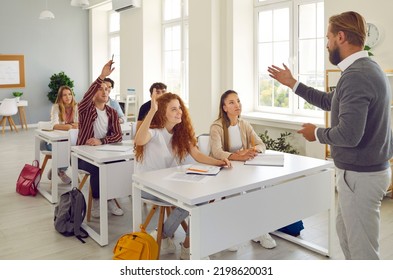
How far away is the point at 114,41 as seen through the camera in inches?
409

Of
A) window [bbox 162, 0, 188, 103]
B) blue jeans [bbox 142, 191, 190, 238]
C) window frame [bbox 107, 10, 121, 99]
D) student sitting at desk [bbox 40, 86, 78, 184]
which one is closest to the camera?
blue jeans [bbox 142, 191, 190, 238]

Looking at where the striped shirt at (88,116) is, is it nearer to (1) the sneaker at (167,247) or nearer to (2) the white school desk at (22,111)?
(1) the sneaker at (167,247)

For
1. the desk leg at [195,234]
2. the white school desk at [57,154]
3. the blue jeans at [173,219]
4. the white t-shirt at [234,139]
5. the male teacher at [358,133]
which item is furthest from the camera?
the white school desk at [57,154]

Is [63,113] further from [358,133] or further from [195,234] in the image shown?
[358,133]

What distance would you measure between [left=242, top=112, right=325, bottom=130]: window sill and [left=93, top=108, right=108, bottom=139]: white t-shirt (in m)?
2.43

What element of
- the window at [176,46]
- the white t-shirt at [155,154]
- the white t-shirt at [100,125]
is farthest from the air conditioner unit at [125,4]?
the white t-shirt at [155,154]

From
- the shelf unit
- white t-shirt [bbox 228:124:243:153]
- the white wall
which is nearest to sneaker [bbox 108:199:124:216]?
white t-shirt [bbox 228:124:243:153]

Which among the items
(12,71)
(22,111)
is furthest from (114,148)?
(12,71)

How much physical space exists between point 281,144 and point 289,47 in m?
1.40

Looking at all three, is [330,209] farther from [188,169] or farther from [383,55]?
[383,55]

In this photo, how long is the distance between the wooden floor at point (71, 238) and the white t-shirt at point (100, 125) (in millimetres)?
771

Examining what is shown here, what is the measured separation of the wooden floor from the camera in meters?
2.96

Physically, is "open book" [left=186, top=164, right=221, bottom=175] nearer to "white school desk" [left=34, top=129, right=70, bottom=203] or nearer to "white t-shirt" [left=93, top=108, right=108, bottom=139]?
"white t-shirt" [left=93, top=108, right=108, bottom=139]

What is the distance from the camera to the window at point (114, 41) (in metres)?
10.1
